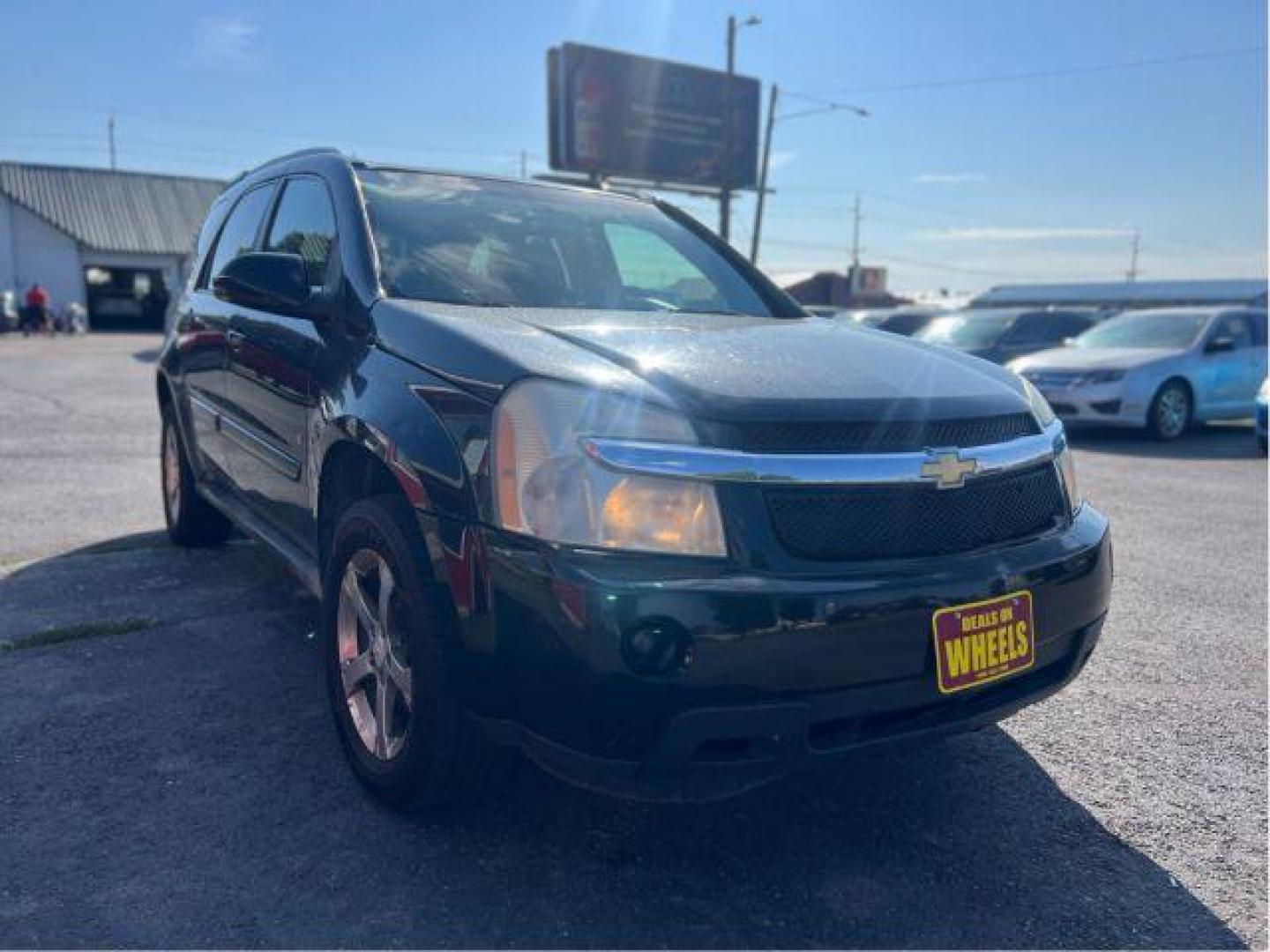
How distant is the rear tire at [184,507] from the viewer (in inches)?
200

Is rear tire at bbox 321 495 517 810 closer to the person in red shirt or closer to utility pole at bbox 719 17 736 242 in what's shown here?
utility pole at bbox 719 17 736 242

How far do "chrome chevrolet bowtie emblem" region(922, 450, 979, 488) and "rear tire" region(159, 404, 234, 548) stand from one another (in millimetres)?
3726

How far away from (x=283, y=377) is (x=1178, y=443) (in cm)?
1050

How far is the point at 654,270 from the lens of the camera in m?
3.84

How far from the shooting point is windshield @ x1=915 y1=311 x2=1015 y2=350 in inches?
571

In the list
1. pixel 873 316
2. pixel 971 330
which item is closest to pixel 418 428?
pixel 971 330

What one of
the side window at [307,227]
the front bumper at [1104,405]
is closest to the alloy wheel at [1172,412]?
the front bumper at [1104,405]

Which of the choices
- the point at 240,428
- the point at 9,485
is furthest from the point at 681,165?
the point at 240,428

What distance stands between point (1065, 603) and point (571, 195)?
239 cm

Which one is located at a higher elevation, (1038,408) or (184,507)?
(1038,408)

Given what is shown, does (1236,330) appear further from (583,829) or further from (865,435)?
(583,829)

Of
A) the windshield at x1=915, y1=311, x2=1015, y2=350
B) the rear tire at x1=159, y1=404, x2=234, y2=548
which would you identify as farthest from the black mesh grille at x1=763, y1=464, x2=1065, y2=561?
the windshield at x1=915, y1=311, x2=1015, y2=350

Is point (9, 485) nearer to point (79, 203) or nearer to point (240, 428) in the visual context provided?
point (240, 428)

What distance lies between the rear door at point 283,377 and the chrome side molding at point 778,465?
1.31 m
